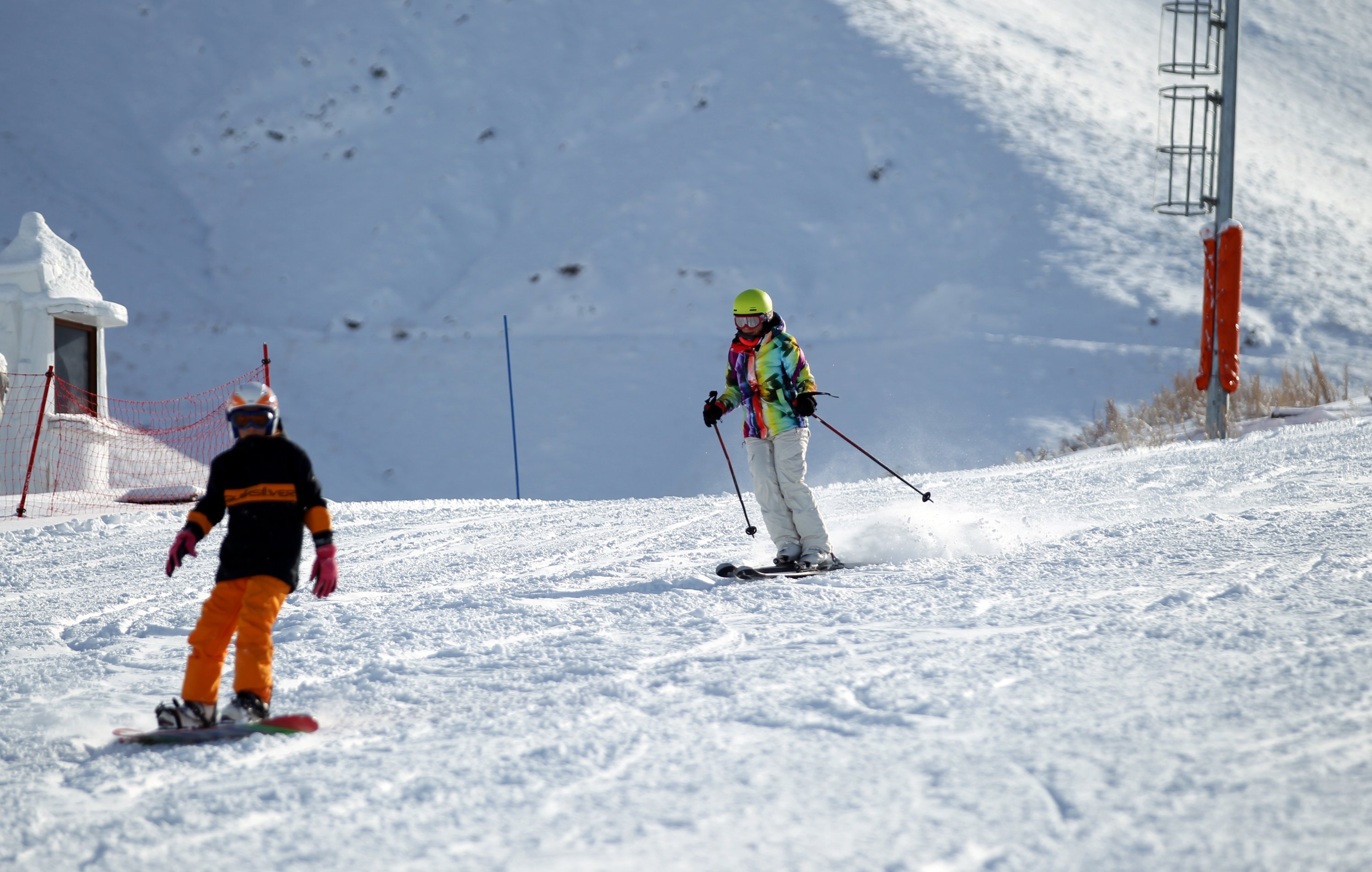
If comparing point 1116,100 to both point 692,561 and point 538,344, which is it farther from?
point 692,561

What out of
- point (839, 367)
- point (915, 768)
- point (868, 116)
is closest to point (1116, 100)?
point (868, 116)

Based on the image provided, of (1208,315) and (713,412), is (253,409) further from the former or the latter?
(1208,315)

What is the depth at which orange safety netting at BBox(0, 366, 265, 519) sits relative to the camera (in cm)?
1284

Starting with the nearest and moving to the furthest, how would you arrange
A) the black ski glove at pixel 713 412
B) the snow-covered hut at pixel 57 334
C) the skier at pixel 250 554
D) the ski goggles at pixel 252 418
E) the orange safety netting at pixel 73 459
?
1. the skier at pixel 250 554
2. the ski goggles at pixel 252 418
3. the black ski glove at pixel 713 412
4. the orange safety netting at pixel 73 459
5. the snow-covered hut at pixel 57 334

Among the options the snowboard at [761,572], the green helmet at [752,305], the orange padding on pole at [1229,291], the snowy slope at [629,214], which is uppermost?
the snowy slope at [629,214]

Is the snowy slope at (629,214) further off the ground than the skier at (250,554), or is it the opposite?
the snowy slope at (629,214)

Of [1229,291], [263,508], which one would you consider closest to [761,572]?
[263,508]

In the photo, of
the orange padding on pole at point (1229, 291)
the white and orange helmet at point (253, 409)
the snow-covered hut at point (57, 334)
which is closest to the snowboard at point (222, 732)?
the white and orange helmet at point (253, 409)

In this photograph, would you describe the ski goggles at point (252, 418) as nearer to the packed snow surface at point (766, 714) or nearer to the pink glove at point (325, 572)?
the pink glove at point (325, 572)

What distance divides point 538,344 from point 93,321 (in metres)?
9.72

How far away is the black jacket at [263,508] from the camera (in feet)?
12.3

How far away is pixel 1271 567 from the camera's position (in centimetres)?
539

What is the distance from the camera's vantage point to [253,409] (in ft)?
12.7

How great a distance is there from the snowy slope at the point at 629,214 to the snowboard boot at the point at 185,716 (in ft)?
49.1
